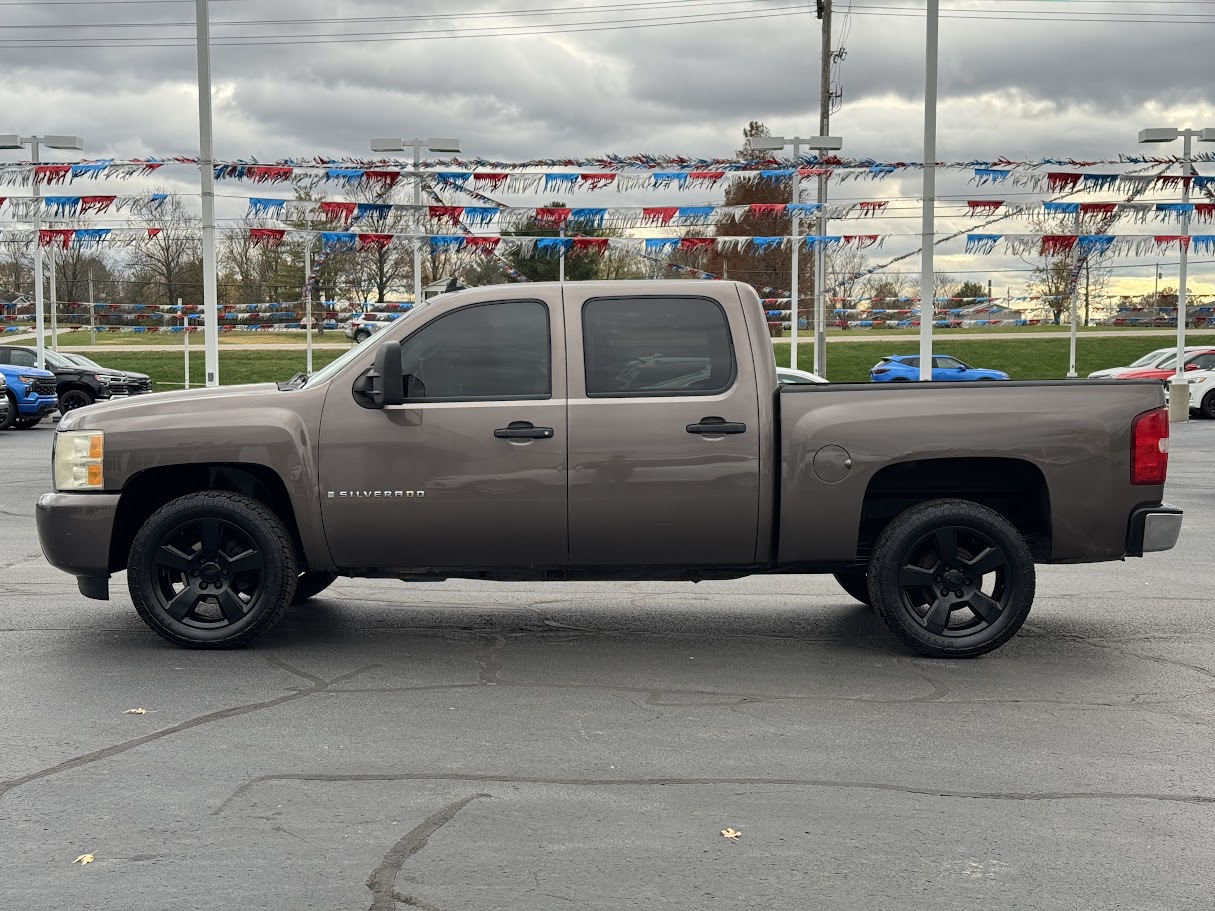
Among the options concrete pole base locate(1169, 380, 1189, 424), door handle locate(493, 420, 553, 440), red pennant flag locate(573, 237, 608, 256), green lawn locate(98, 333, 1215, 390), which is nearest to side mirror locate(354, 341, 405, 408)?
door handle locate(493, 420, 553, 440)

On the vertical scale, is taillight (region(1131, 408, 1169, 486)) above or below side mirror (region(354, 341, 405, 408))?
below

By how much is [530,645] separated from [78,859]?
333 centimetres

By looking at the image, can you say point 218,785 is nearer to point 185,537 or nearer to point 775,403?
point 185,537

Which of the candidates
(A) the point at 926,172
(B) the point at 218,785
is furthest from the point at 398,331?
(A) the point at 926,172

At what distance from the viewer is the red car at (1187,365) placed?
31.7 m

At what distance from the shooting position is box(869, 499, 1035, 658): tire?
6.66 metres

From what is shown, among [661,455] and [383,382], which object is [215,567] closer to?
[383,382]

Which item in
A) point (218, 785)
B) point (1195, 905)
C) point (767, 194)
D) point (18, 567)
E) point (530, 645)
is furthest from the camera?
point (767, 194)

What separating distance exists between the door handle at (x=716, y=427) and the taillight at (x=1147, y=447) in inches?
78.9

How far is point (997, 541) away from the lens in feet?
21.9

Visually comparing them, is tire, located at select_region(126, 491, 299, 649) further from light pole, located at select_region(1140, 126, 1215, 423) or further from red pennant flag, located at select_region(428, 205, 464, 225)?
light pole, located at select_region(1140, 126, 1215, 423)

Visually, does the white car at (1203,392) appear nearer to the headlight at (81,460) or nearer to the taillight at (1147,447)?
the taillight at (1147,447)

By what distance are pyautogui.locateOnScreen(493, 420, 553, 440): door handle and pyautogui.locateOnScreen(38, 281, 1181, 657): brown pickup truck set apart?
0.04ft

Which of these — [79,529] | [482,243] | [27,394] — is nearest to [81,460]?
[79,529]
